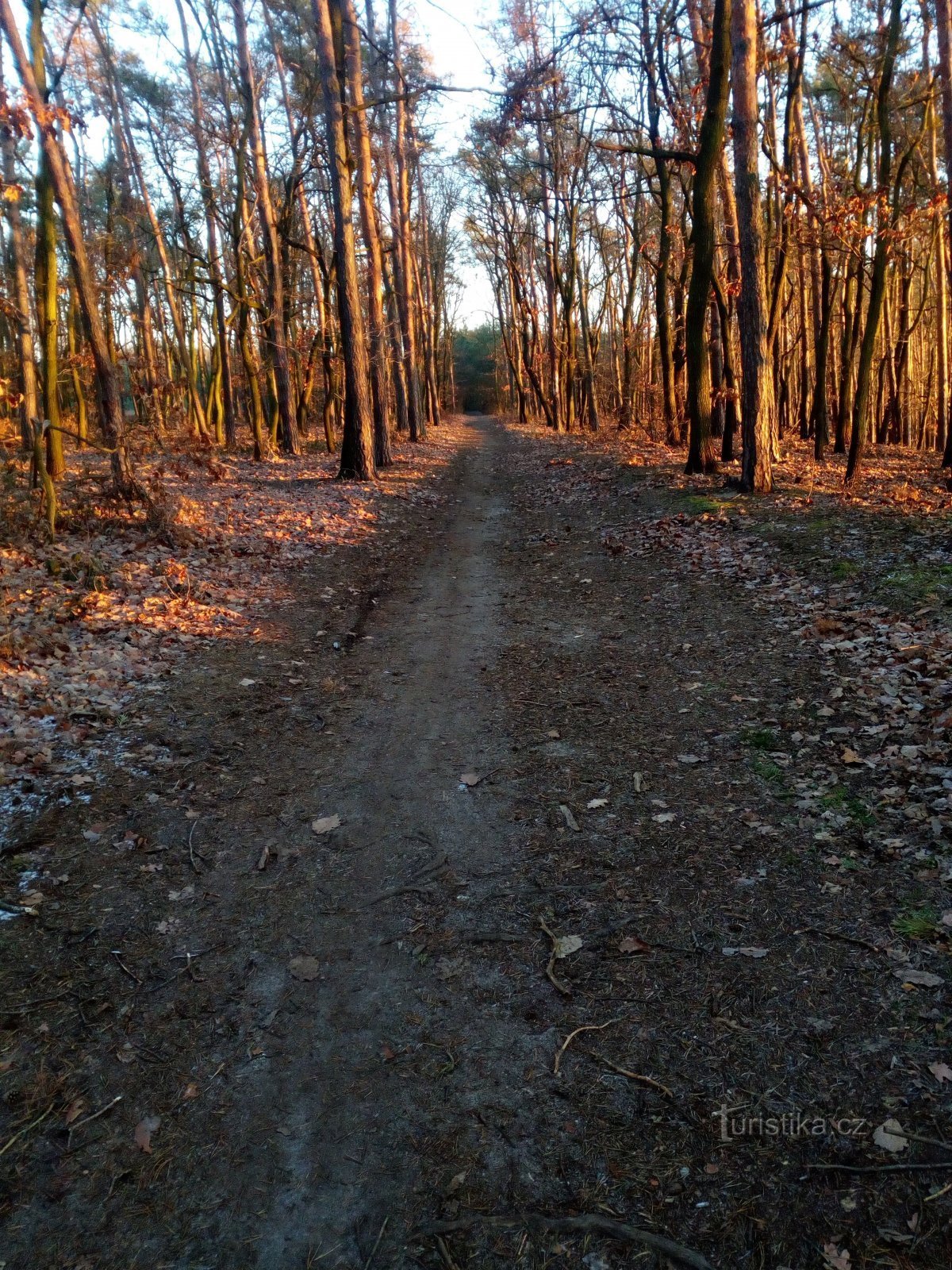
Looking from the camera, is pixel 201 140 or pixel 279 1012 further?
pixel 201 140

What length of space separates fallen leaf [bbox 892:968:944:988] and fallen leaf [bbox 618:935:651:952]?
3.17ft

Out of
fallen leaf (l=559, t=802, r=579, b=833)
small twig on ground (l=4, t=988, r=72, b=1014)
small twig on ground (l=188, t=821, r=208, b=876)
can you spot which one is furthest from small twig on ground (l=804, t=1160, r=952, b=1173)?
small twig on ground (l=188, t=821, r=208, b=876)

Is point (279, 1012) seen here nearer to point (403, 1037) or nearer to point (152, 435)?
point (403, 1037)

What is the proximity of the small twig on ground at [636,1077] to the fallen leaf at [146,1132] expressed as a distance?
5.00ft

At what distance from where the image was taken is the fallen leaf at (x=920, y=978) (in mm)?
2891

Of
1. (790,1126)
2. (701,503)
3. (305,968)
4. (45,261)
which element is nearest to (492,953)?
(305,968)

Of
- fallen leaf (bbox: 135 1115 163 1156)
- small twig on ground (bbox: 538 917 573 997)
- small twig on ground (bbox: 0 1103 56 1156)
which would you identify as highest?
small twig on ground (bbox: 538 917 573 997)

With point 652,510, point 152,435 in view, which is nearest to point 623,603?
point 652,510

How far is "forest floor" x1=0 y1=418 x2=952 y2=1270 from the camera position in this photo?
2246mm

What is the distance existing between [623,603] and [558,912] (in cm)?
529

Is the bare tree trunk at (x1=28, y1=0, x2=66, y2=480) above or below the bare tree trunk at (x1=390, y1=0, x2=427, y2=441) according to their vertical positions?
below

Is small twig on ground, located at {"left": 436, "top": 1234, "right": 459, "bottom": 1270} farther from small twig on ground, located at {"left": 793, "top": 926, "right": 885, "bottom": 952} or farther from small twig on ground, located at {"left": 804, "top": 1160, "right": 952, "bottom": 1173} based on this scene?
small twig on ground, located at {"left": 793, "top": 926, "right": 885, "bottom": 952}

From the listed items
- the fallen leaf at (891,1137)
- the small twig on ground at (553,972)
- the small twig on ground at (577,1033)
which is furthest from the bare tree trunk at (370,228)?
the fallen leaf at (891,1137)

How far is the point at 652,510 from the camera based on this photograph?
12.4 m
